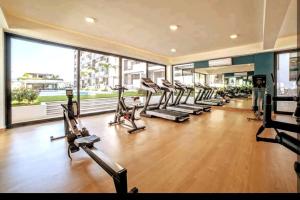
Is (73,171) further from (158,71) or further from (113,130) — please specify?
(158,71)

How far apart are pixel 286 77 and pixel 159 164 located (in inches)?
250

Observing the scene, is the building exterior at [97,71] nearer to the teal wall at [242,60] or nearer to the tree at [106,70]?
the tree at [106,70]

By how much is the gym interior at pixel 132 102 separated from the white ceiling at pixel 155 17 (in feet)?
0.10

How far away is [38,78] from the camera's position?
4652 mm

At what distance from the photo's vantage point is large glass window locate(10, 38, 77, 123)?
4129 millimetres

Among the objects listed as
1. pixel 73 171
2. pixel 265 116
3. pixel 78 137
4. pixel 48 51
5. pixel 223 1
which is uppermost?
pixel 223 1

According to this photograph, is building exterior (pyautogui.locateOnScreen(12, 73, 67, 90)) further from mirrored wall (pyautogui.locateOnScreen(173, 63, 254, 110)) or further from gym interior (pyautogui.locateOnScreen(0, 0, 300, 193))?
mirrored wall (pyautogui.locateOnScreen(173, 63, 254, 110))

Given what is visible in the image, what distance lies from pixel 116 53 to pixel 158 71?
3.28m

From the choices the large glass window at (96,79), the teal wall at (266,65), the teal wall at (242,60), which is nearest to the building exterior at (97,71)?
the large glass window at (96,79)

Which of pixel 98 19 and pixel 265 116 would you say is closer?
pixel 265 116

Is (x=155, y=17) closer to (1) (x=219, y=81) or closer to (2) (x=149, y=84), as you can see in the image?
(2) (x=149, y=84)
